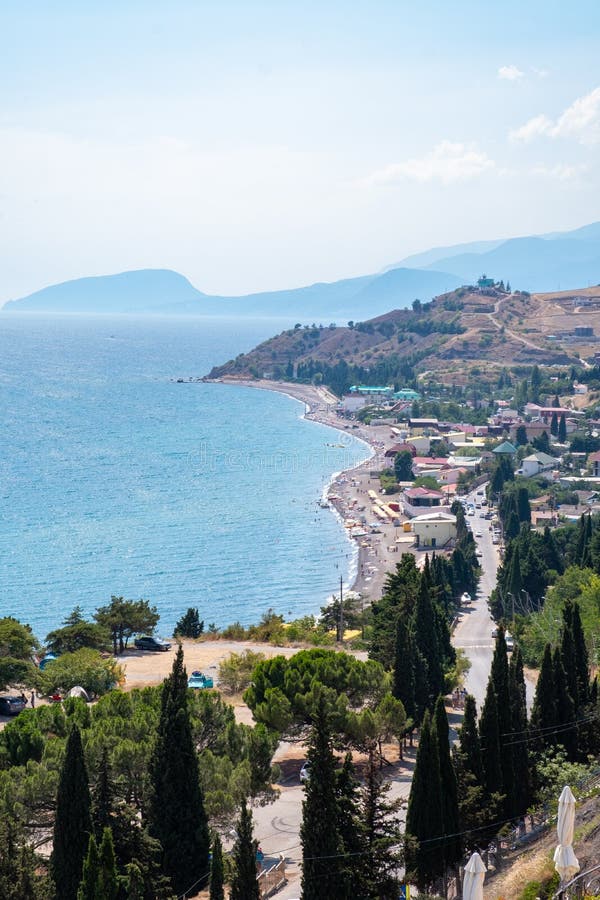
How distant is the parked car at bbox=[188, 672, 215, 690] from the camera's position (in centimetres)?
2715

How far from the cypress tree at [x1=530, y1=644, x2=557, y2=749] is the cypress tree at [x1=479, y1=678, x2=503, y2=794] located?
238 centimetres

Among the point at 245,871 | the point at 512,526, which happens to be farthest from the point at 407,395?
the point at 245,871

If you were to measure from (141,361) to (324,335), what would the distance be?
38.9 metres

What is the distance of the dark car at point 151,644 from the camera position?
3468 centimetres

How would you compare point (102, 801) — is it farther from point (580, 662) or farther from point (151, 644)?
point (151, 644)

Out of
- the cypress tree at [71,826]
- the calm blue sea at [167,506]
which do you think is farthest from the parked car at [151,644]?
the cypress tree at [71,826]

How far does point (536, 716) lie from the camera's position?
2006 centimetres

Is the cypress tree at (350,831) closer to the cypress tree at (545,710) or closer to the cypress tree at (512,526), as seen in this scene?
the cypress tree at (545,710)

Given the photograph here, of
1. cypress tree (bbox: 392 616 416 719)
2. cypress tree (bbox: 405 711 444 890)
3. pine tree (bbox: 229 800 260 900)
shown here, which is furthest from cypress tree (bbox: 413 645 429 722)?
pine tree (bbox: 229 800 260 900)

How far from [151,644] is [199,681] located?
7.67 m

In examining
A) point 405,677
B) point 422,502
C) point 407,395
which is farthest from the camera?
point 407,395

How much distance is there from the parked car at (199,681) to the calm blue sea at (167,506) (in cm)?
1600

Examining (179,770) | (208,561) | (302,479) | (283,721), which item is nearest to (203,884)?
(179,770)

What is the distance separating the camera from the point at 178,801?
15.2m
